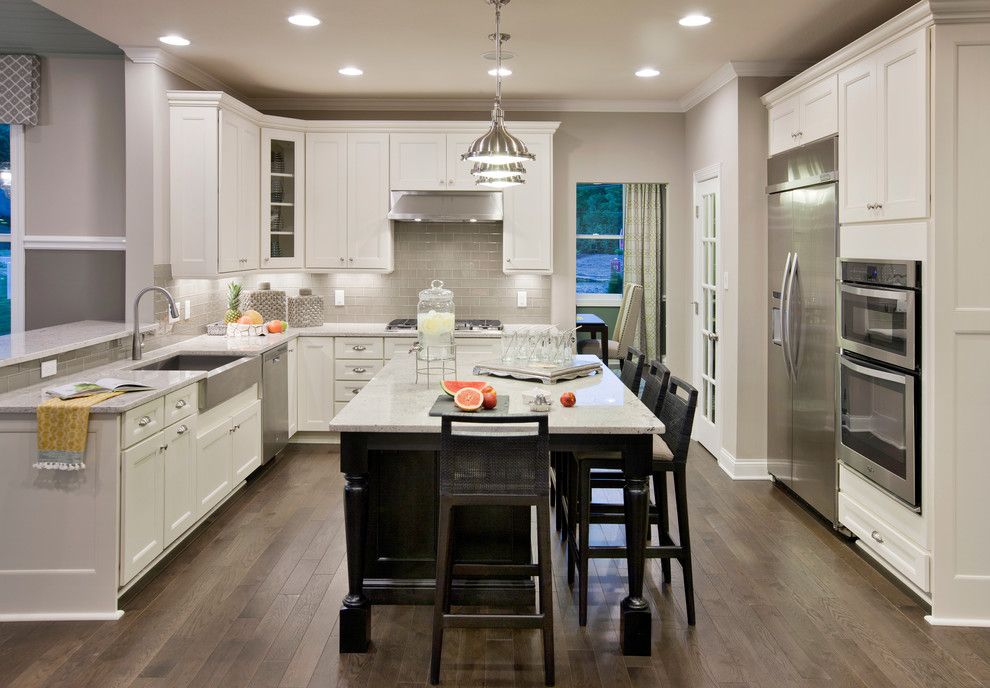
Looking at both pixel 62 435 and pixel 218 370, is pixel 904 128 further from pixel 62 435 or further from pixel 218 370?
pixel 62 435

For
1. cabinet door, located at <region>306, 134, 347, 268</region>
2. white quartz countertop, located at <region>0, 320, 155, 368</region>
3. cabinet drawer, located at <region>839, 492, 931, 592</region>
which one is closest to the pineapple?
cabinet door, located at <region>306, 134, 347, 268</region>

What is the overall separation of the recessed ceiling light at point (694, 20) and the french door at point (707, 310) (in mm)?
1605

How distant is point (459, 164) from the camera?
6.53m

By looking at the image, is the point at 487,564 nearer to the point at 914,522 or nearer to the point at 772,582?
the point at 772,582

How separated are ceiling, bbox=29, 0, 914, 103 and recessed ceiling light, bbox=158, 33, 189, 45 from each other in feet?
0.21

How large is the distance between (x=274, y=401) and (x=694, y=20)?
3.66 meters

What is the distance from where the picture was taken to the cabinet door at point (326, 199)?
657 cm

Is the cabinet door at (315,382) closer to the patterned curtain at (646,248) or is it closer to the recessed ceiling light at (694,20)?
the recessed ceiling light at (694,20)

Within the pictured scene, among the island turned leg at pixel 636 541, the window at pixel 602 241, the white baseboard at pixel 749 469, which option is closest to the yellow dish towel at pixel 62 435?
the island turned leg at pixel 636 541

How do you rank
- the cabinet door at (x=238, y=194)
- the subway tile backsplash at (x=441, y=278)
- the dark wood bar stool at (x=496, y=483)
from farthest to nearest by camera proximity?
the subway tile backsplash at (x=441, y=278)
the cabinet door at (x=238, y=194)
the dark wood bar stool at (x=496, y=483)

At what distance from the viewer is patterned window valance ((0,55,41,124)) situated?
212 inches

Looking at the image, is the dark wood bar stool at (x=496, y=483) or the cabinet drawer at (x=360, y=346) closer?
A: the dark wood bar stool at (x=496, y=483)

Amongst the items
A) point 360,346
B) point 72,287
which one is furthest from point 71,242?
point 360,346

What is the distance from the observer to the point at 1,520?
3.29 meters
